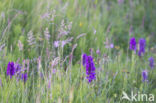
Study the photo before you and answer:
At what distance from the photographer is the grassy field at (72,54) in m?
2.20

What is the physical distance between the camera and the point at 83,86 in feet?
7.43

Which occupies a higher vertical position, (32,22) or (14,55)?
(32,22)

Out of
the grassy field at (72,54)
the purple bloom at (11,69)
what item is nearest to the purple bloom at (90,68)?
the grassy field at (72,54)

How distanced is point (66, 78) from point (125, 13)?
3.22 m

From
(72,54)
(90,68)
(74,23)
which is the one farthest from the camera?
(74,23)

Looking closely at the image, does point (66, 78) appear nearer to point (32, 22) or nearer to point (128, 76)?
point (128, 76)

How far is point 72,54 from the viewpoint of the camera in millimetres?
3037

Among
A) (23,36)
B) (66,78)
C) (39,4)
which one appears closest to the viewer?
(66,78)

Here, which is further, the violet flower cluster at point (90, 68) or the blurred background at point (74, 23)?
the blurred background at point (74, 23)

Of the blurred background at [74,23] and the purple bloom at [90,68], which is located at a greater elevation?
the blurred background at [74,23]

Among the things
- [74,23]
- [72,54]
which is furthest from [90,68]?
[74,23]

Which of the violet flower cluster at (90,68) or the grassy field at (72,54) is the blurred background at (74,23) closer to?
the grassy field at (72,54)

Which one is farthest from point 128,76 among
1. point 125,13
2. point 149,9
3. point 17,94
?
point 149,9

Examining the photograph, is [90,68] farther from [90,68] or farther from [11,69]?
[11,69]
